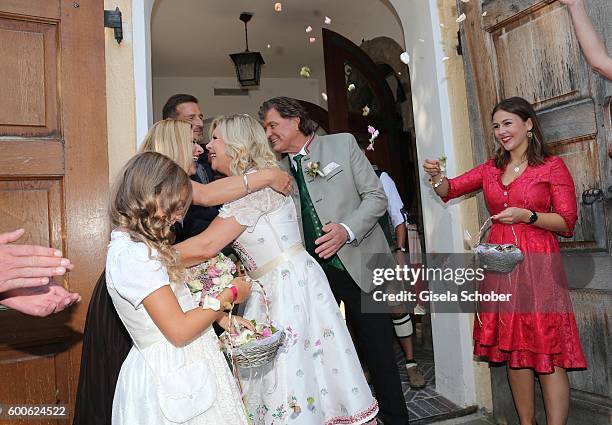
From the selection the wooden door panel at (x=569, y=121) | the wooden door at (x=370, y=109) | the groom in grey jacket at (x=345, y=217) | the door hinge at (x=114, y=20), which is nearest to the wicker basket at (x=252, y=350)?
the groom in grey jacket at (x=345, y=217)

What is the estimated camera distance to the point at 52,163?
102 inches

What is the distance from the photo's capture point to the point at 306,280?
2.58m

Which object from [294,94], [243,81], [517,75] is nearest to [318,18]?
[243,81]

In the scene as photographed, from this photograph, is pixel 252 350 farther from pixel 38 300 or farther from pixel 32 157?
pixel 32 157

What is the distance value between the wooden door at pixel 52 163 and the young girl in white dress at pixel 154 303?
2.94 ft

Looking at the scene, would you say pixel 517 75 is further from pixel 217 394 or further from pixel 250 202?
pixel 217 394

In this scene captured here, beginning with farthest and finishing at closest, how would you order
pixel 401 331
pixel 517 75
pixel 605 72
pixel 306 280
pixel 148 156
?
1. pixel 401 331
2. pixel 517 75
3. pixel 306 280
4. pixel 605 72
5. pixel 148 156

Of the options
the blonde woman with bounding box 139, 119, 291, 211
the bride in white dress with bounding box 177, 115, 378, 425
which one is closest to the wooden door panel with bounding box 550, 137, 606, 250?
the bride in white dress with bounding box 177, 115, 378, 425

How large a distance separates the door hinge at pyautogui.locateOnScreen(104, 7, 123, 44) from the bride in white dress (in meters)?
0.94

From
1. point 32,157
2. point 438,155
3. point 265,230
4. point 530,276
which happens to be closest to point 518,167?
point 530,276

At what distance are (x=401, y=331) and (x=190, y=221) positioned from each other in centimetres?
260

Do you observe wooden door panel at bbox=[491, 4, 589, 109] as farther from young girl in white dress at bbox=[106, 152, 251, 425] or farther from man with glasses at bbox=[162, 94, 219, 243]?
young girl in white dress at bbox=[106, 152, 251, 425]

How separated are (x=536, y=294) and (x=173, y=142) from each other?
2.16 m

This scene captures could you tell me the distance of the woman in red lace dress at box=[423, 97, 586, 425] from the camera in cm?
278
